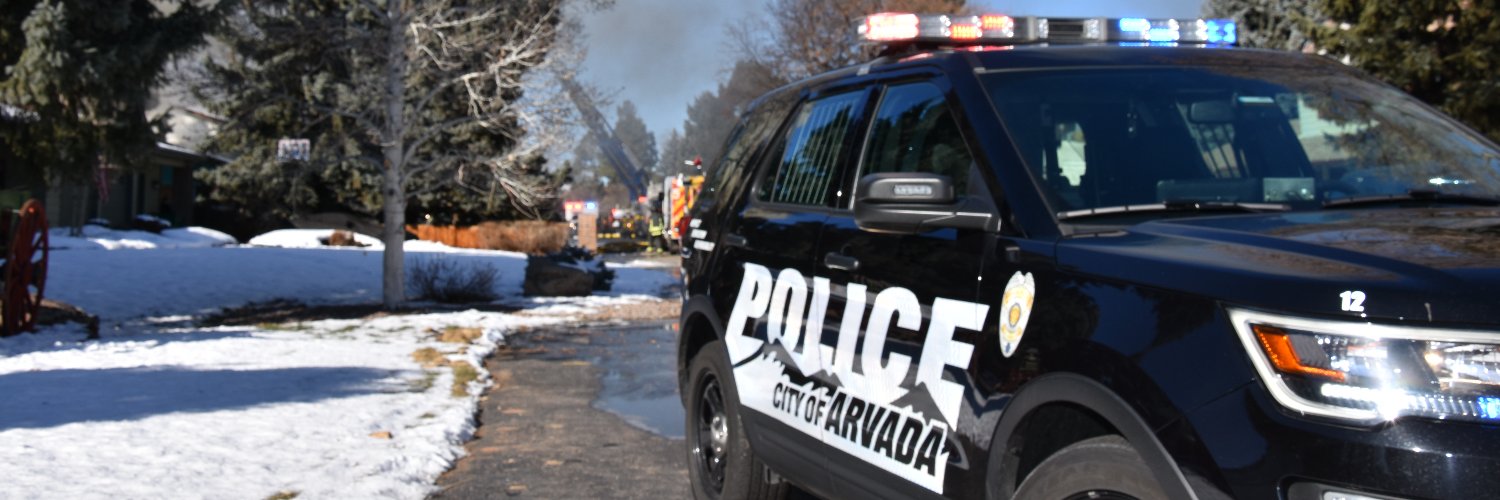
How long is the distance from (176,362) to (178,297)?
364 inches

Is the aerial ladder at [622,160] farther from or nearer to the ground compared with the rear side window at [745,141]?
farther from the ground

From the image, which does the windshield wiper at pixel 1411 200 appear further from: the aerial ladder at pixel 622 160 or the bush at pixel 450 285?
the aerial ladder at pixel 622 160

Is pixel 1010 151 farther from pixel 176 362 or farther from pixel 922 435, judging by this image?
pixel 176 362

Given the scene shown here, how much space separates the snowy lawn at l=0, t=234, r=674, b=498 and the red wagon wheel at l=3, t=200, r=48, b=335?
22cm

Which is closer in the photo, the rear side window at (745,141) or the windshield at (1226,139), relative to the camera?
the windshield at (1226,139)

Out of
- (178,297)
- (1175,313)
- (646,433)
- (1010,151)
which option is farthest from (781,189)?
(178,297)

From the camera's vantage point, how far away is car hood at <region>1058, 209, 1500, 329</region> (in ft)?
8.39

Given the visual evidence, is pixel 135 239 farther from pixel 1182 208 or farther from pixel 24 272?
pixel 1182 208

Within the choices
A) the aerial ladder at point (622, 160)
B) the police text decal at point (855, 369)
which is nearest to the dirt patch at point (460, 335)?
the police text decal at point (855, 369)

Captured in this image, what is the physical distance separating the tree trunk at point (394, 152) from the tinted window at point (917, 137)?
15.1 metres

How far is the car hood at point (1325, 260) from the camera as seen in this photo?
256 centimetres

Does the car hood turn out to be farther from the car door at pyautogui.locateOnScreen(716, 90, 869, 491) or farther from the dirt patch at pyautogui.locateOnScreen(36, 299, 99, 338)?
the dirt patch at pyautogui.locateOnScreen(36, 299, 99, 338)

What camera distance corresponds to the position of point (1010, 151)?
3883 millimetres

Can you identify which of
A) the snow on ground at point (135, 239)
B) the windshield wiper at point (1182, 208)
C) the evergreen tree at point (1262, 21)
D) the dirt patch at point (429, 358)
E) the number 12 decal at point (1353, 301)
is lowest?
the dirt patch at point (429, 358)
